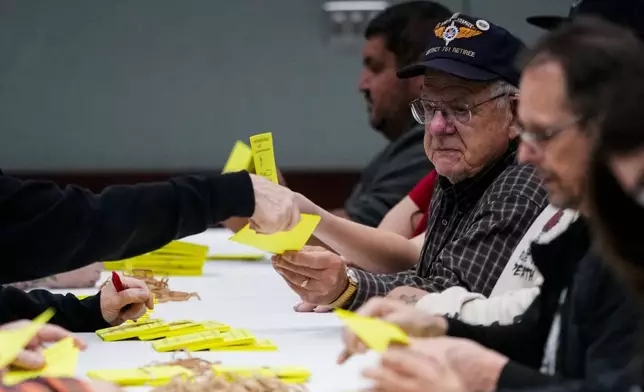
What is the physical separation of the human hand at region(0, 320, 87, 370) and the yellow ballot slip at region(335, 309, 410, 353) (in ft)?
2.00

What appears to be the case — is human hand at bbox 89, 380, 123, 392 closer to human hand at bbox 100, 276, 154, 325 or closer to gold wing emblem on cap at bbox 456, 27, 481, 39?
human hand at bbox 100, 276, 154, 325

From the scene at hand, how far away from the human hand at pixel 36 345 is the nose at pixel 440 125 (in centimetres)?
120

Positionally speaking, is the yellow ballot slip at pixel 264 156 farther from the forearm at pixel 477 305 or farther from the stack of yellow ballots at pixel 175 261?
the stack of yellow ballots at pixel 175 261

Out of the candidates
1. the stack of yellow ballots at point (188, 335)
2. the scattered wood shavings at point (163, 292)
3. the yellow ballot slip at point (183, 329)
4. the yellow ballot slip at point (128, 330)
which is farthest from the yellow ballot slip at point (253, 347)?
the scattered wood shavings at point (163, 292)

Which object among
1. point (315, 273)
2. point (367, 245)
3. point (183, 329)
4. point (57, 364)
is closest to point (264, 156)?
point (315, 273)

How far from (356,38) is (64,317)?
4305 millimetres

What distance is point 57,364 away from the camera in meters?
1.80

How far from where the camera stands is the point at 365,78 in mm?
4551

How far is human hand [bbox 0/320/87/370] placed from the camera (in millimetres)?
1783

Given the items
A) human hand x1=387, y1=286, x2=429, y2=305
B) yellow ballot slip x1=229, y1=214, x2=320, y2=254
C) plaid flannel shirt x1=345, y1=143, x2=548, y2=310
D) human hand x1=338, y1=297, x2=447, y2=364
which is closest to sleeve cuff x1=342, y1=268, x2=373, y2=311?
plaid flannel shirt x1=345, y1=143, x2=548, y2=310

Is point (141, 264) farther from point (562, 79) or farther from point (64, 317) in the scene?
point (562, 79)

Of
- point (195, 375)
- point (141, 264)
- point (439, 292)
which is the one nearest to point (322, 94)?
point (141, 264)

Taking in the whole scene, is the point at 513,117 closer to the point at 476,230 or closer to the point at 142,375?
the point at 476,230

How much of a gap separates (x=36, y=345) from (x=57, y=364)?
0.16 m
